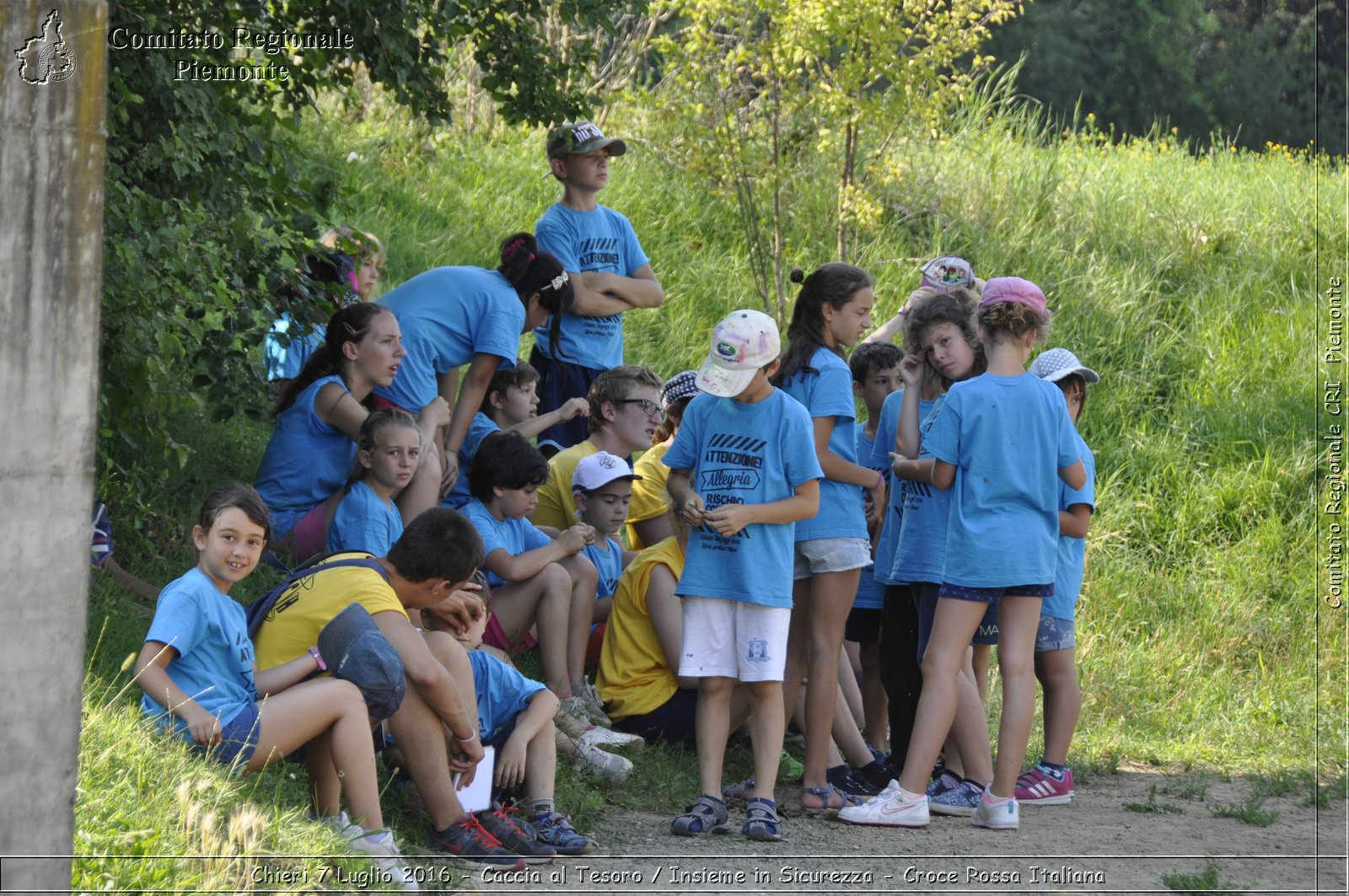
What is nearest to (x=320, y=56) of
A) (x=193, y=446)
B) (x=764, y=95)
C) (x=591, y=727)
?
(x=193, y=446)

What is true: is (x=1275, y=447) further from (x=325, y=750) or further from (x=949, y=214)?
(x=325, y=750)

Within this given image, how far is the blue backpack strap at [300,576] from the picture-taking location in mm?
4535

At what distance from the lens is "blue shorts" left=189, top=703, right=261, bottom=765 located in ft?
13.3

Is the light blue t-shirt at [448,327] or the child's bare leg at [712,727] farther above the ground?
the light blue t-shirt at [448,327]

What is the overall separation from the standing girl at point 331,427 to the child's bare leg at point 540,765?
1.51 meters

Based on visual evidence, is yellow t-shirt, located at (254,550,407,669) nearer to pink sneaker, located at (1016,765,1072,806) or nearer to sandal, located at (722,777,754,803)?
sandal, located at (722,777,754,803)

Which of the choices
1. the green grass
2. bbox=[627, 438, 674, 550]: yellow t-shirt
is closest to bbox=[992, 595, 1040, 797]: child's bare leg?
the green grass

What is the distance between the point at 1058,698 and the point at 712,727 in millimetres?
1658

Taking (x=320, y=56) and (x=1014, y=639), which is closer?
(x=1014, y=639)

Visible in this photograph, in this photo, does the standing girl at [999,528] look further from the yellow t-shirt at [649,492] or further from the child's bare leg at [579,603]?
the yellow t-shirt at [649,492]

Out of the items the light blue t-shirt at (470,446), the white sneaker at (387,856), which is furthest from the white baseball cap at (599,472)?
the white sneaker at (387,856)

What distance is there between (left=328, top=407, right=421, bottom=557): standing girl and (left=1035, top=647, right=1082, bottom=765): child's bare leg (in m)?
2.71

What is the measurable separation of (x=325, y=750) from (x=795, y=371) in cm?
237

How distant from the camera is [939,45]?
35.5 feet
